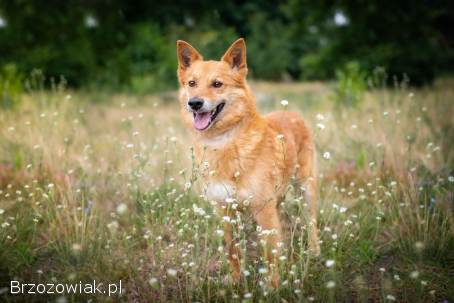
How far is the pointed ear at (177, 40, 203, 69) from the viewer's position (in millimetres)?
4023

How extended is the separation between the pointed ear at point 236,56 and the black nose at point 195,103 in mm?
599

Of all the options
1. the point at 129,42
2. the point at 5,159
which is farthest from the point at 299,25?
the point at 5,159

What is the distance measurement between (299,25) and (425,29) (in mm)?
4011

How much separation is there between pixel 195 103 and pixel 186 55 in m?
0.78

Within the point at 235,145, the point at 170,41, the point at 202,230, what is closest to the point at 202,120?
the point at 235,145

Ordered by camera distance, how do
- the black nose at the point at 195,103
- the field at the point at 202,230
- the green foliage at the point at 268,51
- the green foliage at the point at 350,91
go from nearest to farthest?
the field at the point at 202,230 < the black nose at the point at 195,103 < the green foliage at the point at 350,91 < the green foliage at the point at 268,51

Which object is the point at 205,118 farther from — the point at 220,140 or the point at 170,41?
the point at 170,41

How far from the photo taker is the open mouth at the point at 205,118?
3604 millimetres

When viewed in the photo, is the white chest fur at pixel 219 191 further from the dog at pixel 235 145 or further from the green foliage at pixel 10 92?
the green foliage at pixel 10 92

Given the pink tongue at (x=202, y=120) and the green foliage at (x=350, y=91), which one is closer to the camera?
the pink tongue at (x=202, y=120)

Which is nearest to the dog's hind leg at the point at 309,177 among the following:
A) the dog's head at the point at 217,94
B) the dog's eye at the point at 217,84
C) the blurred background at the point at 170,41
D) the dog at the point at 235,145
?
the dog at the point at 235,145

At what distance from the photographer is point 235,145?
11.7 ft

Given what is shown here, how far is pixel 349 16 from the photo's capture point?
1338cm

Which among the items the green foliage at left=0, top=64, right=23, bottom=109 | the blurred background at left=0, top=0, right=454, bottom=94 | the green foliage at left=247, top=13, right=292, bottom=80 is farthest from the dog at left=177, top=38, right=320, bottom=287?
the green foliage at left=247, top=13, right=292, bottom=80
